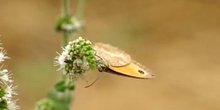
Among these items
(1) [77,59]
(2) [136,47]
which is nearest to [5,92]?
(1) [77,59]

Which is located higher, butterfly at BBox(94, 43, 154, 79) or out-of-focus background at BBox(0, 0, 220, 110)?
out-of-focus background at BBox(0, 0, 220, 110)

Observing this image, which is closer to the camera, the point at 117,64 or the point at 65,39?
the point at 117,64

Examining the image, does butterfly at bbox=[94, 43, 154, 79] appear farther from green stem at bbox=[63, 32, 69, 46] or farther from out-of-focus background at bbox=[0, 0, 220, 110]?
out-of-focus background at bbox=[0, 0, 220, 110]

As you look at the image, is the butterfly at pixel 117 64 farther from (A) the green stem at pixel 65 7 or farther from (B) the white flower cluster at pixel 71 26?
(B) the white flower cluster at pixel 71 26

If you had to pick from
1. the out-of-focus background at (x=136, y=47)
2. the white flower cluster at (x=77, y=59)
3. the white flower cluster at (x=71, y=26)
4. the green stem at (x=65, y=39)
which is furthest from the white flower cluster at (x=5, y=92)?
the out-of-focus background at (x=136, y=47)

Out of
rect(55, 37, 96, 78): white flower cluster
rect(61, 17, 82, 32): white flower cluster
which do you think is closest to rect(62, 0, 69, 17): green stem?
rect(61, 17, 82, 32): white flower cluster

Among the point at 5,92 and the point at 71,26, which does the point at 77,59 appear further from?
the point at 71,26
